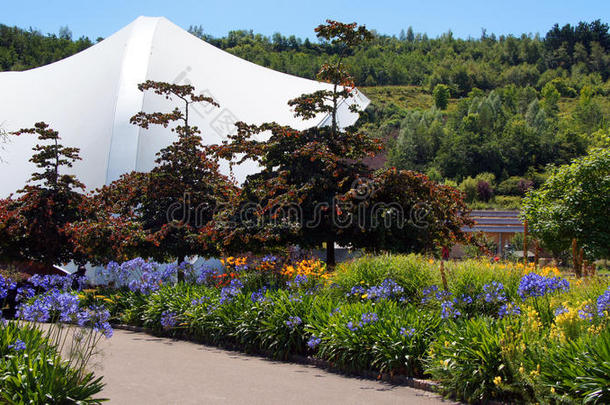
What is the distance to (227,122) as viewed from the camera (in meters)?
18.6

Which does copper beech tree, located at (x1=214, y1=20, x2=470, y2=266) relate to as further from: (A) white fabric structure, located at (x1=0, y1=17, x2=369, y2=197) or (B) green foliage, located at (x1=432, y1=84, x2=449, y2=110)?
(B) green foliage, located at (x1=432, y1=84, x2=449, y2=110)

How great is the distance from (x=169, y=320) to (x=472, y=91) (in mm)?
119436

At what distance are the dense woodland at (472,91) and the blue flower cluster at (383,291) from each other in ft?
75.2

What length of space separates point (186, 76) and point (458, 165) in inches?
2080

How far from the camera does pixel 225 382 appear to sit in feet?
20.6

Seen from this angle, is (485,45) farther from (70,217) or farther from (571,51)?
(70,217)

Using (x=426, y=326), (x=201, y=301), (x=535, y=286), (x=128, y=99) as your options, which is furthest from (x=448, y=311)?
(x=128, y=99)

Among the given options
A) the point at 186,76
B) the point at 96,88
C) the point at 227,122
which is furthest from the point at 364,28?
the point at 96,88

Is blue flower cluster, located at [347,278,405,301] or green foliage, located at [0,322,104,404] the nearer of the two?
green foliage, located at [0,322,104,404]

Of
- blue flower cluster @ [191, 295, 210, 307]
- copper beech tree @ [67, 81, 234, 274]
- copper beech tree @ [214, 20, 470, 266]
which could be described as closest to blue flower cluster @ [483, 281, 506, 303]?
copper beech tree @ [214, 20, 470, 266]

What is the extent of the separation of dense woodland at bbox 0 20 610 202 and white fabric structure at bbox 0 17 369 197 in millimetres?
10263

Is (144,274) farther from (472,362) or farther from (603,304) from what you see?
(603,304)

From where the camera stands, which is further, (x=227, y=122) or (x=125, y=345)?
(x=227, y=122)

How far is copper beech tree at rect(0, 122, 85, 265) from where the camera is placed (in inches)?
485
